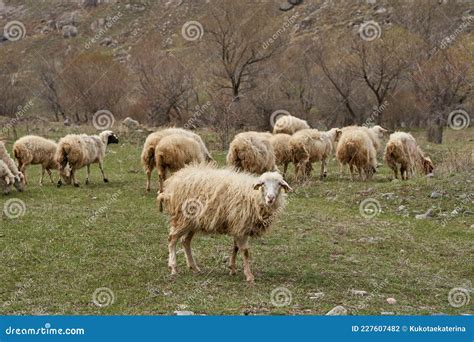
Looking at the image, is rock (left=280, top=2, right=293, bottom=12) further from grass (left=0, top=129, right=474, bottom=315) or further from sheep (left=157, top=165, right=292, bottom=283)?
sheep (left=157, top=165, right=292, bottom=283)

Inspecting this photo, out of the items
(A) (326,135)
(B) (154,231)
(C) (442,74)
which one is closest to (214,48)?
(C) (442,74)

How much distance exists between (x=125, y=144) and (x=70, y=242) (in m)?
18.6

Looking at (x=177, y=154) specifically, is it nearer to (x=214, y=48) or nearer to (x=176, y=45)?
(x=214, y=48)

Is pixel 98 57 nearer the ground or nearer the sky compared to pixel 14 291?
nearer the sky

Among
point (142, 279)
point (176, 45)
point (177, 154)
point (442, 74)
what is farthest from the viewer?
point (176, 45)

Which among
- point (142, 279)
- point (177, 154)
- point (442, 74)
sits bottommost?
point (142, 279)

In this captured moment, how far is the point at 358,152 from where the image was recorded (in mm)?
19125

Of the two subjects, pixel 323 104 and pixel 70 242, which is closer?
pixel 70 242

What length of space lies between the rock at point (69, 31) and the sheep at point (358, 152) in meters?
89.2

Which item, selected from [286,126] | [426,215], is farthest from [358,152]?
[286,126]

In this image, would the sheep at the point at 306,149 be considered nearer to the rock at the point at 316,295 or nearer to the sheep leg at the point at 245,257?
the sheep leg at the point at 245,257

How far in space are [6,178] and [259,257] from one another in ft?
28.3

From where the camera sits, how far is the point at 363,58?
142 feet

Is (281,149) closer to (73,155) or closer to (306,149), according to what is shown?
(306,149)
